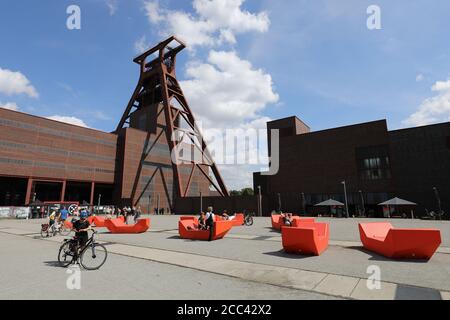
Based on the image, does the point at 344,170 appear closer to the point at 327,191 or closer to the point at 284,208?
the point at 327,191

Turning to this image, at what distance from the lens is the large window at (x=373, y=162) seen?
49.5 metres

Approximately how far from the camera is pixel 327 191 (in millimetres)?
53281

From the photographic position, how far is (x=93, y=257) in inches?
333

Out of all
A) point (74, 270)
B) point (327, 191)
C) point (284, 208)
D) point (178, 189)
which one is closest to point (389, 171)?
point (327, 191)

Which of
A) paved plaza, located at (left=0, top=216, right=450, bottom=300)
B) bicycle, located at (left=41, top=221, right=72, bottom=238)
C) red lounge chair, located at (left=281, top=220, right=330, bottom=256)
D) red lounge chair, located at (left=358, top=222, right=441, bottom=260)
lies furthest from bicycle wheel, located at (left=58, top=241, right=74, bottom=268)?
red lounge chair, located at (left=358, top=222, right=441, bottom=260)

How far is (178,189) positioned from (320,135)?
2998 cm

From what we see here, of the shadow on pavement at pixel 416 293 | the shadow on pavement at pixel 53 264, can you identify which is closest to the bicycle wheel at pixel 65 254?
the shadow on pavement at pixel 53 264

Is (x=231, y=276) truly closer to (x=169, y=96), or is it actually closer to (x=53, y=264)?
(x=53, y=264)

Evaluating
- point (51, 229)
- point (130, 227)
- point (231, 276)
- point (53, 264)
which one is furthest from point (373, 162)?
point (53, 264)

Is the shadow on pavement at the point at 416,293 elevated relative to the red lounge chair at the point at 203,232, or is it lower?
lower

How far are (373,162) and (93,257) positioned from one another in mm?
51821

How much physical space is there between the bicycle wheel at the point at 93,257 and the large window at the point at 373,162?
167 feet

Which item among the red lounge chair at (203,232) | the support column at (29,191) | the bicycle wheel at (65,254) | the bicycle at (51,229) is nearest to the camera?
the bicycle wheel at (65,254)

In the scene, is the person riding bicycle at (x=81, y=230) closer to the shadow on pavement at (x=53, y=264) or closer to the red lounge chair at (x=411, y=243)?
the shadow on pavement at (x=53, y=264)
